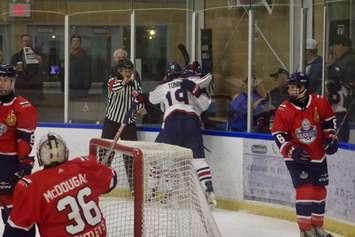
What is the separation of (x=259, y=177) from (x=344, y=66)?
3.62 feet

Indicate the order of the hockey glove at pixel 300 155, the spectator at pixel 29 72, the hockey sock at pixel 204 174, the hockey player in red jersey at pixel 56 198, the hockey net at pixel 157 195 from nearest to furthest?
the hockey player in red jersey at pixel 56 198
the hockey net at pixel 157 195
the hockey glove at pixel 300 155
the hockey sock at pixel 204 174
the spectator at pixel 29 72

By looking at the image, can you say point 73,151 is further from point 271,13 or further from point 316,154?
point 316,154

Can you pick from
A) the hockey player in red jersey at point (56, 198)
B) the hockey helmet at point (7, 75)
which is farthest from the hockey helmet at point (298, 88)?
the hockey player in red jersey at point (56, 198)

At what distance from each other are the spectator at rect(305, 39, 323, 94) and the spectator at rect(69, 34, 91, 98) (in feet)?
7.97

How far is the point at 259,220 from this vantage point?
21.2ft

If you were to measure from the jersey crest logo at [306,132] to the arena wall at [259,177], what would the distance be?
0.56 m

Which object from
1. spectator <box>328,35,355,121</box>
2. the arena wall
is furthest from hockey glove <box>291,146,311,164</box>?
spectator <box>328,35,355,121</box>

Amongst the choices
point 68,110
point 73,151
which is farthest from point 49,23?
point 73,151

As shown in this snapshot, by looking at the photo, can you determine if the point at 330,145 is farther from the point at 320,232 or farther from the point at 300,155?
the point at 320,232

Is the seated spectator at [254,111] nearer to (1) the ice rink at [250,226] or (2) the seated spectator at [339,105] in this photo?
(2) the seated spectator at [339,105]

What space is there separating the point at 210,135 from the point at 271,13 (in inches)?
50.6

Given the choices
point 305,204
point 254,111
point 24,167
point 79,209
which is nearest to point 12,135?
point 24,167

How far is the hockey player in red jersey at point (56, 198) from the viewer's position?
3115 millimetres

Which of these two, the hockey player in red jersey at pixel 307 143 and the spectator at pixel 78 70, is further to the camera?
the spectator at pixel 78 70
